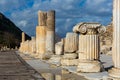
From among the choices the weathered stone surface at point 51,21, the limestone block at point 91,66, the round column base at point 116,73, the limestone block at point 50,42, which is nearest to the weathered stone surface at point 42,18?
the weathered stone surface at point 51,21

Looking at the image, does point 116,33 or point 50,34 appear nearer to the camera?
point 116,33

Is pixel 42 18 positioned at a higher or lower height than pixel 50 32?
higher

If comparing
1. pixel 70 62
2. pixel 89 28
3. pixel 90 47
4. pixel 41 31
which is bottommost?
pixel 70 62

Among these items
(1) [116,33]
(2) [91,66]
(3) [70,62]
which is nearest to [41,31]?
(3) [70,62]

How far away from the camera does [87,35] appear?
51.1 feet

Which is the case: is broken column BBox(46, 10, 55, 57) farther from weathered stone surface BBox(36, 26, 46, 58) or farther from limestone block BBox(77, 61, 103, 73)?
limestone block BBox(77, 61, 103, 73)

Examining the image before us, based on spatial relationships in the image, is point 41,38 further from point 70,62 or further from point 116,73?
point 116,73

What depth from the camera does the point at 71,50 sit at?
19.3 metres

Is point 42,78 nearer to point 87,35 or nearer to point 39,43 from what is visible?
point 87,35

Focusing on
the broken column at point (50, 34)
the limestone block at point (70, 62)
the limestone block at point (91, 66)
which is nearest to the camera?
the limestone block at point (91, 66)

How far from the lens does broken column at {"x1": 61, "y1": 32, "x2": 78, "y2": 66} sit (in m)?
19.1

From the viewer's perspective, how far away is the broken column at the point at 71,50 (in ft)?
62.6

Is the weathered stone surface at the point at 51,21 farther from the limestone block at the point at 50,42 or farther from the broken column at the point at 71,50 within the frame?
the broken column at the point at 71,50

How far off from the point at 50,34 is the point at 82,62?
12.4 meters
